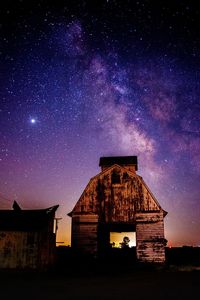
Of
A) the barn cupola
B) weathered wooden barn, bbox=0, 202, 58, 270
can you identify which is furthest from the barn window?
weathered wooden barn, bbox=0, 202, 58, 270

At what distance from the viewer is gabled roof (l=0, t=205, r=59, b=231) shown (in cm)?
1833

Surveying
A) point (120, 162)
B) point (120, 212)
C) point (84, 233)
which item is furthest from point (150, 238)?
point (120, 162)

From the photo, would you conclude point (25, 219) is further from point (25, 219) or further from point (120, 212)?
point (120, 212)

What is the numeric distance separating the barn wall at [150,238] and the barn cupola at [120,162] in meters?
5.76

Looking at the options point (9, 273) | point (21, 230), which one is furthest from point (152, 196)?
point (9, 273)

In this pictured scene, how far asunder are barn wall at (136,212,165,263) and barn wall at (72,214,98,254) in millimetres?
3354

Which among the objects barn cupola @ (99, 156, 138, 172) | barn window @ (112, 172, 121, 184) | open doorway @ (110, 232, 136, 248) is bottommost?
open doorway @ (110, 232, 136, 248)

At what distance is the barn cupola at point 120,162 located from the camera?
27.1 metres

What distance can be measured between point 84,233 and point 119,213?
3167 mm

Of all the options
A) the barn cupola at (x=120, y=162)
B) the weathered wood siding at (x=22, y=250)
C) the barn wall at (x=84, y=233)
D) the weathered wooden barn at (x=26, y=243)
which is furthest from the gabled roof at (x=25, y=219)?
the barn cupola at (x=120, y=162)

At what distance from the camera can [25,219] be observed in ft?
62.8

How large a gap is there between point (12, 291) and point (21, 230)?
27.6 feet

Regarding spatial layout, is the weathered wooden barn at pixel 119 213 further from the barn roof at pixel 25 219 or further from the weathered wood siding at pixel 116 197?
A: the barn roof at pixel 25 219

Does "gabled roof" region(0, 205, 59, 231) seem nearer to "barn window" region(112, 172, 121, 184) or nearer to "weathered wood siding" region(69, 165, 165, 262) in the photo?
"weathered wood siding" region(69, 165, 165, 262)
